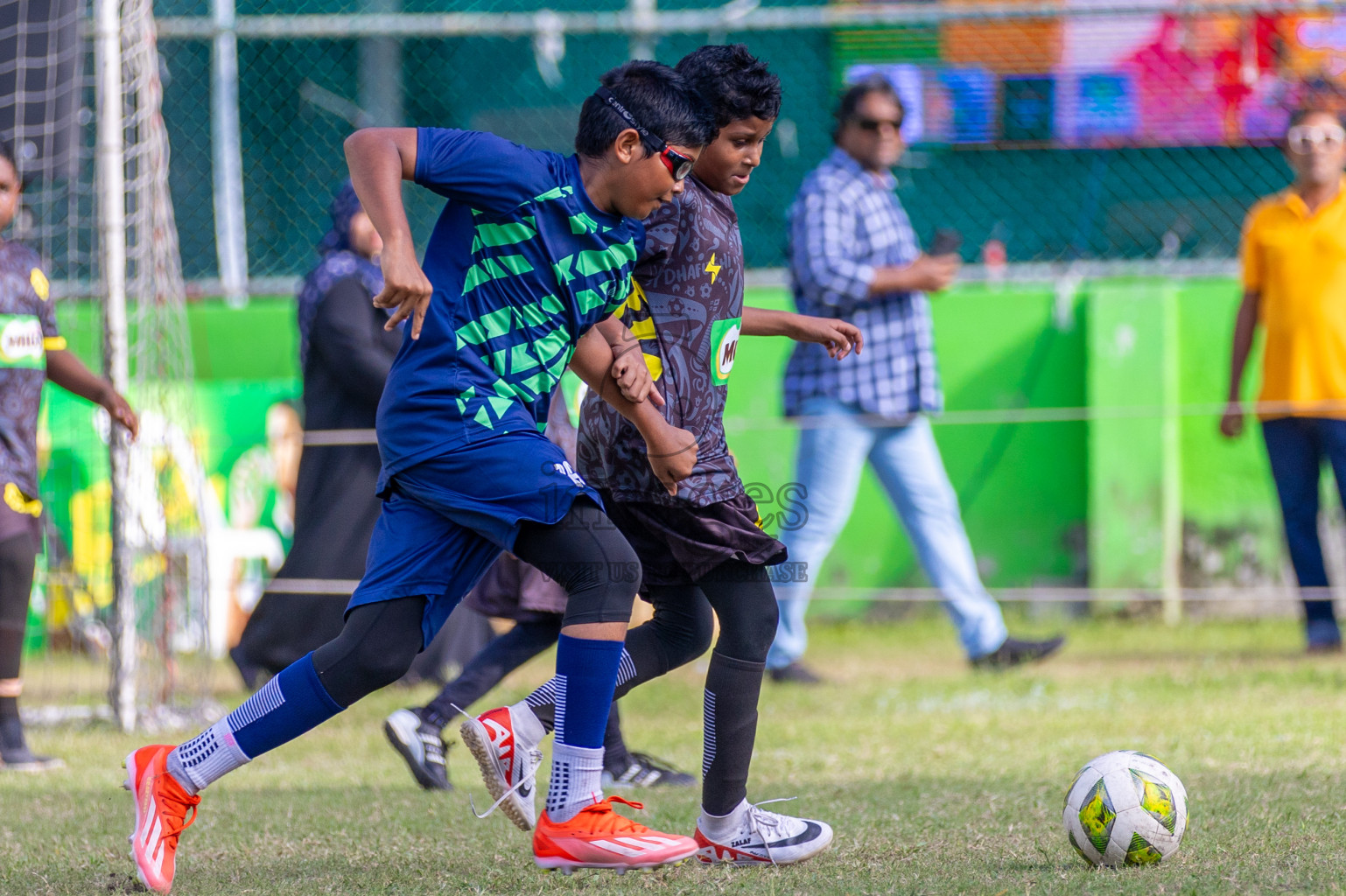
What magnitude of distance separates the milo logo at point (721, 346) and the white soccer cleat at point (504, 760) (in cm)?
90

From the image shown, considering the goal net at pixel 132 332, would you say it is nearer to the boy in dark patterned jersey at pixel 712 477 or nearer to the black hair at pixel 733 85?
the boy in dark patterned jersey at pixel 712 477

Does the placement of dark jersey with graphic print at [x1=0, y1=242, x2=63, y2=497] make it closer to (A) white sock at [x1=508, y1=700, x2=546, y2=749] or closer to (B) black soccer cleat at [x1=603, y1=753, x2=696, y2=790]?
(B) black soccer cleat at [x1=603, y1=753, x2=696, y2=790]

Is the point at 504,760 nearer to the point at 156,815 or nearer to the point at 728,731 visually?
the point at 728,731

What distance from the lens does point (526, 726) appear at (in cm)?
353

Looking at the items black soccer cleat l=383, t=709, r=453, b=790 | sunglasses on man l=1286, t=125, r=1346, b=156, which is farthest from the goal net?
sunglasses on man l=1286, t=125, r=1346, b=156

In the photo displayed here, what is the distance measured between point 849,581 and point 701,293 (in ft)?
15.8

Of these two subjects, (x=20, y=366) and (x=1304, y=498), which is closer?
(x=20, y=366)

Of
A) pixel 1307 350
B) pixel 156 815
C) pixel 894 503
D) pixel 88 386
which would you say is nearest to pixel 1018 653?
pixel 894 503

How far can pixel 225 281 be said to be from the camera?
8281mm

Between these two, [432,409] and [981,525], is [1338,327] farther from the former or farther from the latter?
[432,409]

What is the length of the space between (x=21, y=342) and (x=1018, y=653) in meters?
3.96

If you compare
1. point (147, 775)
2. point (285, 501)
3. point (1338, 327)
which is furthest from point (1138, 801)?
point (285, 501)

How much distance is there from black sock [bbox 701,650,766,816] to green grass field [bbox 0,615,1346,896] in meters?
0.17

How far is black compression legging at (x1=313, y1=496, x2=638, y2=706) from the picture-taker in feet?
10.0
